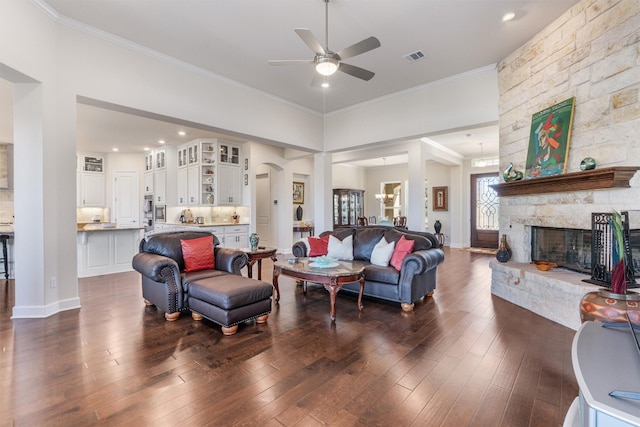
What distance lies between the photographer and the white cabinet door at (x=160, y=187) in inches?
332

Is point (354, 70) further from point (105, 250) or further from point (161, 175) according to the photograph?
point (161, 175)

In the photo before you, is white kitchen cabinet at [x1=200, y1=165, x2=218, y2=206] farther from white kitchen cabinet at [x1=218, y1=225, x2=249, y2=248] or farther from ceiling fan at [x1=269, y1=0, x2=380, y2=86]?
ceiling fan at [x1=269, y1=0, x2=380, y2=86]

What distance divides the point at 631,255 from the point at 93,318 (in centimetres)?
543

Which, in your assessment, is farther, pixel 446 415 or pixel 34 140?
pixel 34 140

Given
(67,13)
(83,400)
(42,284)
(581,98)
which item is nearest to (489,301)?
(581,98)

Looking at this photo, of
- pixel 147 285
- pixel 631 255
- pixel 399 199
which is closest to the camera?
pixel 631 255

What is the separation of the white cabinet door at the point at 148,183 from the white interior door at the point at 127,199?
1.11 ft

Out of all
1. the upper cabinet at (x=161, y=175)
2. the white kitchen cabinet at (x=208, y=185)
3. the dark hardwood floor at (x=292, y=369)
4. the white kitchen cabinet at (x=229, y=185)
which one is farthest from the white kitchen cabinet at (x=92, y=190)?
the dark hardwood floor at (x=292, y=369)

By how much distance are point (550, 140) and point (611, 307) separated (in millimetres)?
2050

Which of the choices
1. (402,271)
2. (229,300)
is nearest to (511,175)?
(402,271)

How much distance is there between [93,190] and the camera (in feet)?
29.9

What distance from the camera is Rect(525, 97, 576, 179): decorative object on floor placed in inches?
132

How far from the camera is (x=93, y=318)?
11.0 ft

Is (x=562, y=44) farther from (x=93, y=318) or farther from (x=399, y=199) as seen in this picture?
(x=399, y=199)
